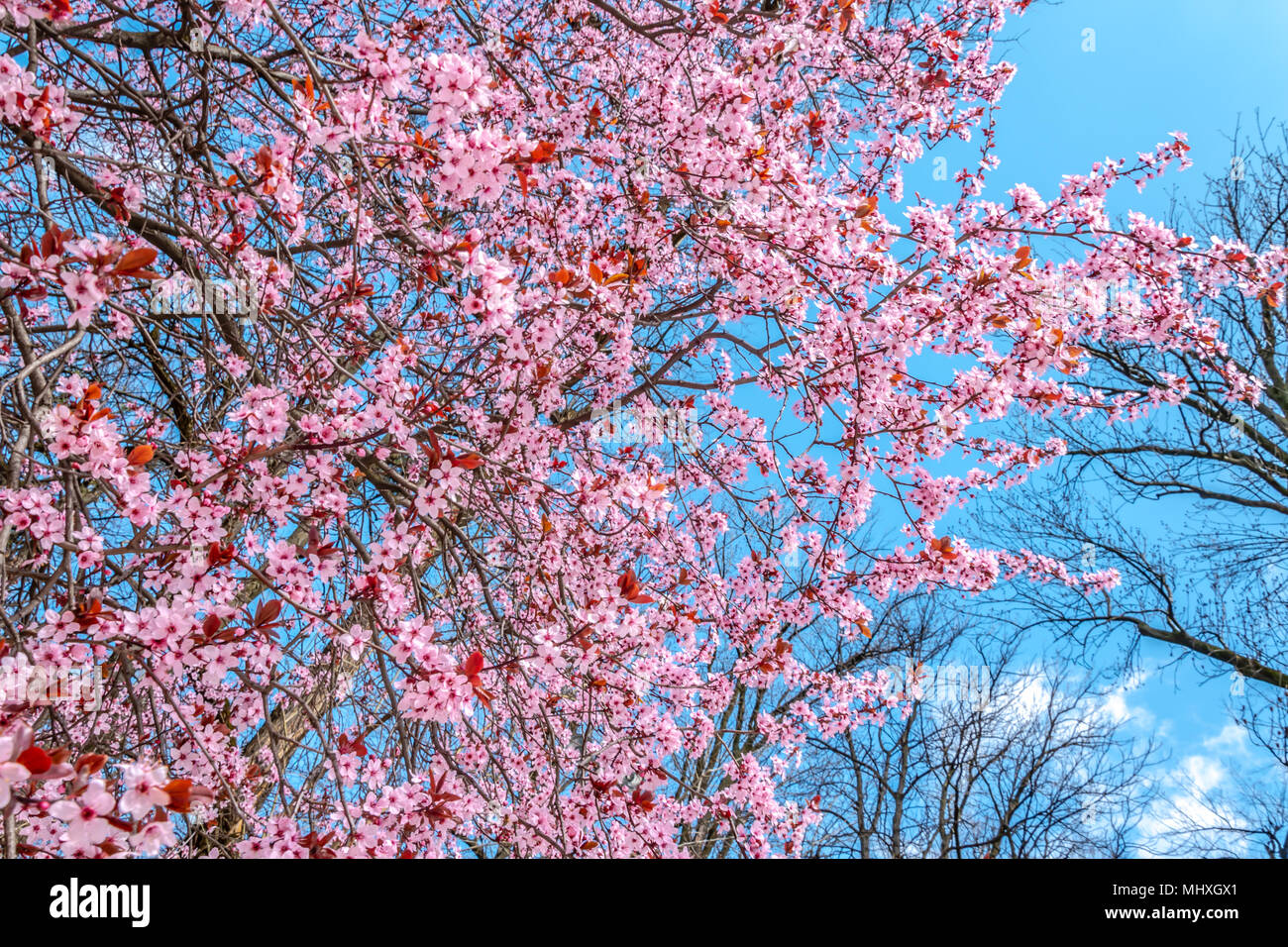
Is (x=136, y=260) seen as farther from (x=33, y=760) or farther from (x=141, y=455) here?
(x=33, y=760)

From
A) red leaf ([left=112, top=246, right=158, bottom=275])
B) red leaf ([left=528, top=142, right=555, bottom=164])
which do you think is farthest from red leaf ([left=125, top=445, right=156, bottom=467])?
red leaf ([left=528, top=142, right=555, bottom=164])

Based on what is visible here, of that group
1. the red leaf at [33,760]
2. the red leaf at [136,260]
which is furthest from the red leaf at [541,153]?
the red leaf at [33,760]

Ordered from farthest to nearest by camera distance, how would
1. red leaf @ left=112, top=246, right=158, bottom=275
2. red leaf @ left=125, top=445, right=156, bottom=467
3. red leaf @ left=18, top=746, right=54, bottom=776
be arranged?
1. red leaf @ left=125, top=445, right=156, bottom=467
2. red leaf @ left=112, top=246, right=158, bottom=275
3. red leaf @ left=18, top=746, right=54, bottom=776

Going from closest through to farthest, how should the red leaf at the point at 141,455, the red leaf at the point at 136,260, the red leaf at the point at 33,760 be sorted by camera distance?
the red leaf at the point at 33,760 → the red leaf at the point at 136,260 → the red leaf at the point at 141,455

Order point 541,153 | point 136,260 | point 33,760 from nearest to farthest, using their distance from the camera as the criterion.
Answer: point 33,760 → point 136,260 → point 541,153

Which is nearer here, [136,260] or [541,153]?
[136,260]

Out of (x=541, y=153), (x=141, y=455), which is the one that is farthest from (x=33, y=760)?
(x=541, y=153)

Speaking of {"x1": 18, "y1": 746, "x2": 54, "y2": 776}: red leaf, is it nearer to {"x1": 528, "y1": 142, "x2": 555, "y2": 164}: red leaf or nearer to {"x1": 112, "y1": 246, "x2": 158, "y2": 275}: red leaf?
{"x1": 112, "y1": 246, "x2": 158, "y2": 275}: red leaf

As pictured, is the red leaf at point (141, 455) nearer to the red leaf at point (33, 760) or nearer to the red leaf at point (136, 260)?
the red leaf at point (136, 260)

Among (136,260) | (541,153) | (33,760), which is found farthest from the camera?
(541,153)

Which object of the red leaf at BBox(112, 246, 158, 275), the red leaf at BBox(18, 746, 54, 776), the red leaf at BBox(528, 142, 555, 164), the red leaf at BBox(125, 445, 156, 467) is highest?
the red leaf at BBox(528, 142, 555, 164)

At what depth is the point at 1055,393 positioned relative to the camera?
3.08 meters
